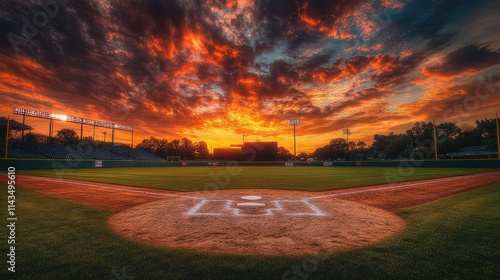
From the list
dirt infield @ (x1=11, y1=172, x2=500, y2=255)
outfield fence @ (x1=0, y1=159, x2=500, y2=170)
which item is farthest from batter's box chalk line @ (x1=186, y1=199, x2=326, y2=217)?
outfield fence @ (x1=0, y1=159, x2=500, y2=170)

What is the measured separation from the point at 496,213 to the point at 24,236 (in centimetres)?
1052

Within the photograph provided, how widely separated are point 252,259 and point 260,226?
1.85m

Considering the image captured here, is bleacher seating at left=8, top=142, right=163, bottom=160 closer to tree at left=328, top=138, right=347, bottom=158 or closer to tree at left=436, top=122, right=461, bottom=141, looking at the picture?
tree at left=328, top=138, right=347, bottom=158

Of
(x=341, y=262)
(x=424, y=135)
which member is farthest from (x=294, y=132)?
(x=424, y=135)

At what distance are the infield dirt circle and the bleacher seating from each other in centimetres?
4179

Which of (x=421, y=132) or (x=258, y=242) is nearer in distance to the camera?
(x=258, y=242)

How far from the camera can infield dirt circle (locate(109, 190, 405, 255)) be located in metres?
4.00

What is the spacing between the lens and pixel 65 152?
41.5 metres

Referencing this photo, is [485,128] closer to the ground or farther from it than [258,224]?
farther from it

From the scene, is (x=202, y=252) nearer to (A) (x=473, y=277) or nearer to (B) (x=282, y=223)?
(B) (x=282, y=223)

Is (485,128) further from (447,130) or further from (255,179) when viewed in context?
(255,179)

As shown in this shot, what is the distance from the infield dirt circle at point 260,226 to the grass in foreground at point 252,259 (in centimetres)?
33

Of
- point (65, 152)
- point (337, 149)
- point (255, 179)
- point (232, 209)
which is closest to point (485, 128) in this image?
point (337, 149)

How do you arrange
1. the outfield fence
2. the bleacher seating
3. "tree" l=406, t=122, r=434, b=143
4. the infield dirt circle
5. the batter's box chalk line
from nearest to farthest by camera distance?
the infield dirt circle < the batter's box chalk line < the outfield fence < the bleacher seating < "tree" l=406, t=122, r=434, b=143
